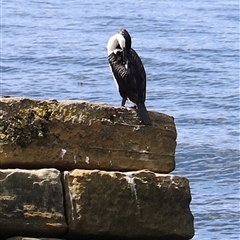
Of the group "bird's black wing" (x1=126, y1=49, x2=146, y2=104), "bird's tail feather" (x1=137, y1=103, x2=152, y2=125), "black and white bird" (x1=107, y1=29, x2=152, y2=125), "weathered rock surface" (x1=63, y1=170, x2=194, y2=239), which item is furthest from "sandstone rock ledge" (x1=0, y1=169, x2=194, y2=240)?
"bird's black wing" (x1=126, y1=49, x2=146, y2=104)

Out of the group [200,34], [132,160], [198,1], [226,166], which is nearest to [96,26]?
[200,34]

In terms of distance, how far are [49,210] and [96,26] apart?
15779mm

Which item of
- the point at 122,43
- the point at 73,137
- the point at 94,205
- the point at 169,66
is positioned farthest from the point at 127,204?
the point at 169,66

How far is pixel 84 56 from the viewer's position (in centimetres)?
1870

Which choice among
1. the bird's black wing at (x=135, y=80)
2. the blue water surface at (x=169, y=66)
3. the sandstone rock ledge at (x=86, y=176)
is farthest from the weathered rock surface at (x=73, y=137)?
the blue water surface at (x=169, y=66)

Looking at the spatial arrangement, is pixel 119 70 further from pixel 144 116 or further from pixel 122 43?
pixel 144 116

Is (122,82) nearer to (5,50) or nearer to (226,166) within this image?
(226,166)

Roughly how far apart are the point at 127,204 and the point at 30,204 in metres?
0.63

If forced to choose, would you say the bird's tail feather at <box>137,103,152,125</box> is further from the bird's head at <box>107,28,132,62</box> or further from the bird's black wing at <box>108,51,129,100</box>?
the bird's head at <box>107,28,132,62</box>

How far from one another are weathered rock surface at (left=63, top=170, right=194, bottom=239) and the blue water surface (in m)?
3.40

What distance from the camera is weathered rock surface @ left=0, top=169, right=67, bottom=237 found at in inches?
231

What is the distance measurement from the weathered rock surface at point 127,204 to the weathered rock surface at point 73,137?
18 centimetres

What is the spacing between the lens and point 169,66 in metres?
17.8

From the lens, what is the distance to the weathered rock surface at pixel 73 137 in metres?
6.16
